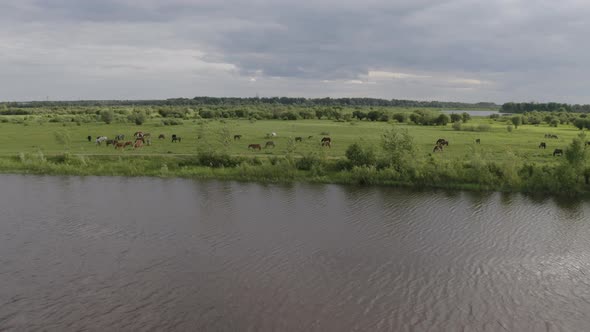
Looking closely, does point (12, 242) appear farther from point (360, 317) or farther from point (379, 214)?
point (379, 214)

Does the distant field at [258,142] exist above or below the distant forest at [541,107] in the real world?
below

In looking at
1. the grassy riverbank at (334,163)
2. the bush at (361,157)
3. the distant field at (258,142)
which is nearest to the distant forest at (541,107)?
the distant field at (258,142)

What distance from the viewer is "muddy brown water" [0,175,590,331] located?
1526 cm

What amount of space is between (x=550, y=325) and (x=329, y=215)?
46.3 feet

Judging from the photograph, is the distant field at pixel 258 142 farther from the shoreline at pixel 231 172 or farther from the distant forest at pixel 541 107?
the distant forest at pixel 541 107

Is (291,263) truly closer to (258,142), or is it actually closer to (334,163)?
(334,163)

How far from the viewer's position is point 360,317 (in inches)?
603

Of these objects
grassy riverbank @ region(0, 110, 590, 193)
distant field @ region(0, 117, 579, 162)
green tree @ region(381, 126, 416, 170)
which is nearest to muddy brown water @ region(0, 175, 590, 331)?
grassy riverbank @ region(0, 110, 590, 193)

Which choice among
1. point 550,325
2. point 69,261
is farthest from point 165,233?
point 550,325

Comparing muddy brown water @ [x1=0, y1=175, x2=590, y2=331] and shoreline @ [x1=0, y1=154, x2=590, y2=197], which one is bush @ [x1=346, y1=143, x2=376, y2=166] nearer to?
shoreline @ [x1=0, y1=154, x2=590, y2=197]

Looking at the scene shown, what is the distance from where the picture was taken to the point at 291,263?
19.6 metres

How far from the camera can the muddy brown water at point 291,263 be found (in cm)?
1526

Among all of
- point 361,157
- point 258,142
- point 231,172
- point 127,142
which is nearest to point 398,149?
point 361,157

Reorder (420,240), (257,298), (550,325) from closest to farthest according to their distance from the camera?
1. (550,325)
2. (257,298)
3. (420,240)
